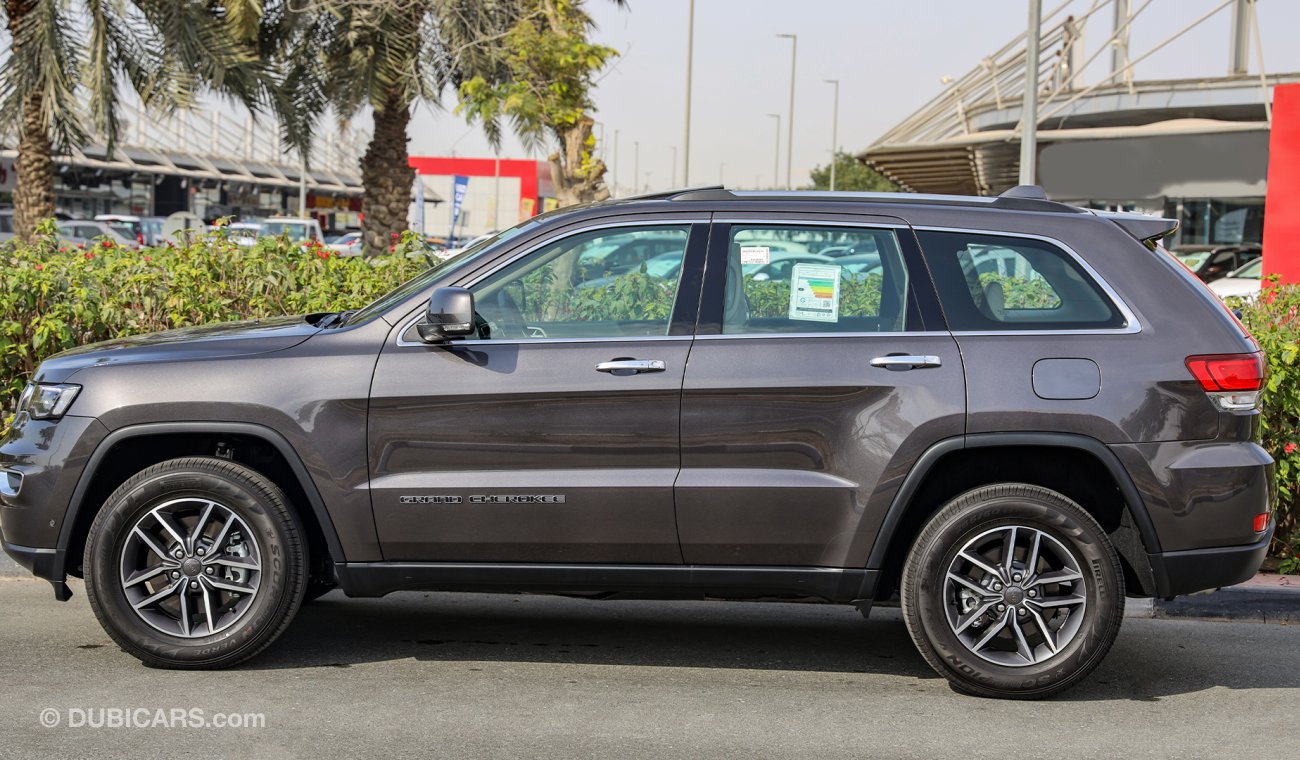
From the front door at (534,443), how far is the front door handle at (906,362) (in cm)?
68

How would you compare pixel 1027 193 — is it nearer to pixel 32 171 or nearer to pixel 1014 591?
pixel 1014 591

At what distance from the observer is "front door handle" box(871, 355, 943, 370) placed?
494cm

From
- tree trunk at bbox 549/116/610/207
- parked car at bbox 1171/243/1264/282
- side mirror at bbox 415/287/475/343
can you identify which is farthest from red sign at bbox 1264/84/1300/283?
side mirror at bbox 415/287/475/343

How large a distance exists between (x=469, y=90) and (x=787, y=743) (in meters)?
16.5

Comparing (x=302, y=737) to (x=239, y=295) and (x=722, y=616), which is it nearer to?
(x=722, y=616)


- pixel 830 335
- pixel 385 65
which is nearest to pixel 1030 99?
pixel 385 65

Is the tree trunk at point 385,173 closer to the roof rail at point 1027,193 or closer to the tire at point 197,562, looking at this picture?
the tire at point 197,562

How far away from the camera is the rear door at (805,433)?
193 inches

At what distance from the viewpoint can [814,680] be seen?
209 inches

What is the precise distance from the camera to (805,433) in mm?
4918

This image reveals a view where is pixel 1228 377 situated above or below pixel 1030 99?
below

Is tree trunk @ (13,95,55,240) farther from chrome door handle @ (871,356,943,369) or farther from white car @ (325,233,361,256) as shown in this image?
chrome door handle @ (871,356,943,369)

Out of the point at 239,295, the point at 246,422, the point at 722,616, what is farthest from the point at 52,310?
the point at 722,616

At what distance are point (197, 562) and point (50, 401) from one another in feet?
2.65
